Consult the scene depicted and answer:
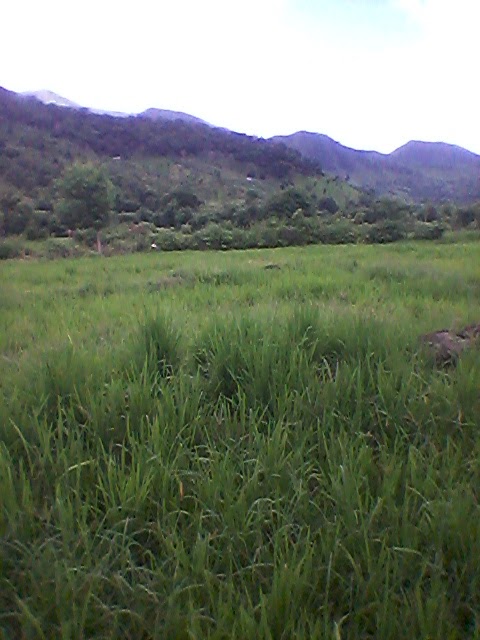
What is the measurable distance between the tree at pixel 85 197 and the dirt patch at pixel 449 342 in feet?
72.7

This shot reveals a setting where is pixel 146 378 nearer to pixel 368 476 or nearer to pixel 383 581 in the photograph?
pixel 368 476

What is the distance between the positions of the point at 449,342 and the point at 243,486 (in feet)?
6.69

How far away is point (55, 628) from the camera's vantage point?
1.26 m

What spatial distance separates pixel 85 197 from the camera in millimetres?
23984

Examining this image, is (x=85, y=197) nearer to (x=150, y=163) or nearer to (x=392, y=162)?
(x=150, y=163)

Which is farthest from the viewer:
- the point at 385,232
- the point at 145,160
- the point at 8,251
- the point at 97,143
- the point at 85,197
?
the point at 145,160

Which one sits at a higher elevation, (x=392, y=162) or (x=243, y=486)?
(x=392, y=162)

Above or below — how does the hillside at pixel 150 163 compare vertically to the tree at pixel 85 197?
above

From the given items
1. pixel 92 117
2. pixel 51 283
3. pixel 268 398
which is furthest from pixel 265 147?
pixel 268 398

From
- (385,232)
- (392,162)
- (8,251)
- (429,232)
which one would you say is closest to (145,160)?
(385,232)

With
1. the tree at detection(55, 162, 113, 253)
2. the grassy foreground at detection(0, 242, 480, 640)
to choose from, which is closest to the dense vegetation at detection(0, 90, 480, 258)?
the tree at detection(55, 162, 113, 253)

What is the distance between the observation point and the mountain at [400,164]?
72.3 metres

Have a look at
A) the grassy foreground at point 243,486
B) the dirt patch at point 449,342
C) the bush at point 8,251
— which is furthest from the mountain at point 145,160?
the grassy foreground at point 243,486

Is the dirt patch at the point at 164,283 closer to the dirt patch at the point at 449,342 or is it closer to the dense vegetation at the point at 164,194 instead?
the dirt patch at the point at 449,342
